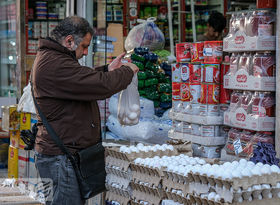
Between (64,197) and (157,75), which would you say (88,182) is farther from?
(157,75)

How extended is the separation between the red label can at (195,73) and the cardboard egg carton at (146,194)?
1.15 metres

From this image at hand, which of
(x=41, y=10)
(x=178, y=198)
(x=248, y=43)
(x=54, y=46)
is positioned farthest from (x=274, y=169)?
(x=41, y=10)

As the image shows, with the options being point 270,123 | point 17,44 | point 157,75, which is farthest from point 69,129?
point 17,44

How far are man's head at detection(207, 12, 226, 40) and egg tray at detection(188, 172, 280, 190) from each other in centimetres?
422

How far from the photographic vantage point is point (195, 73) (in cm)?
466

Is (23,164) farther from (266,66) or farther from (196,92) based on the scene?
(266,66)

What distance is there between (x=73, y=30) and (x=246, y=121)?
1605 mm

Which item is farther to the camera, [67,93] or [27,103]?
[27,103]

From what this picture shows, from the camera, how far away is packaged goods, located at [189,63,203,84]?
182 inches

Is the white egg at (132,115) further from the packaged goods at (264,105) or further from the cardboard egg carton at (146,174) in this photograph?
the packaged goods at (264,105)

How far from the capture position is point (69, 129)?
3.31 meters

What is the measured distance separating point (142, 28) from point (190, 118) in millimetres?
2035

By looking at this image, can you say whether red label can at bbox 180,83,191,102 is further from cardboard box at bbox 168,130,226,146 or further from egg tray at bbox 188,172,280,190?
egg tray at bbox 188,172,280,190

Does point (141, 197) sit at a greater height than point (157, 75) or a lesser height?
lesser
